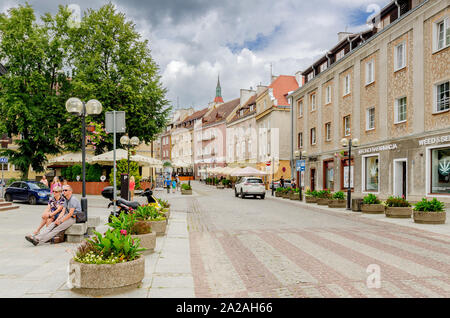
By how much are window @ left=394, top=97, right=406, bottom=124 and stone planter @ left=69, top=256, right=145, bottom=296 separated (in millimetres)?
20074

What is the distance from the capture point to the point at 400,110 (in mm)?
21578

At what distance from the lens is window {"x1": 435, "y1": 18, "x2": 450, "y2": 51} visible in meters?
17.8

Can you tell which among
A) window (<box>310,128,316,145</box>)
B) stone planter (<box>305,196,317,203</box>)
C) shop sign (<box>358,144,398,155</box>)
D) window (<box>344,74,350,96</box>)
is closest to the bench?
stone planter (<box>305,196,317,203</box>)

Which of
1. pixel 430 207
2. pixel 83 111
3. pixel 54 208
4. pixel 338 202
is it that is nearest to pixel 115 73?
pixel 338 202

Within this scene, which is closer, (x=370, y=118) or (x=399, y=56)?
(x=399, y=56)

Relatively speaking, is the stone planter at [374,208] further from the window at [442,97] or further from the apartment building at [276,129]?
the apartment building at [276,129]

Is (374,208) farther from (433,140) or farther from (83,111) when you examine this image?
(83,111)

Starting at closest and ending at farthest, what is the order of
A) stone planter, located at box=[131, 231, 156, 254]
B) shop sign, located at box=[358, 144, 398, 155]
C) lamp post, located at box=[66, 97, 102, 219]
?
stone planter, located at box=[131, 231, 156, 254] → lamp post, located at box=[66, 97, 102, 219] → shop sign, located at box=[358, 144, 398, 155]

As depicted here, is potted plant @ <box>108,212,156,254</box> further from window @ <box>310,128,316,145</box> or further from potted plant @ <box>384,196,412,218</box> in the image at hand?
window @ <box>310,128,316,145</box>

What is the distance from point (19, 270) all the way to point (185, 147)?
84.2 meters

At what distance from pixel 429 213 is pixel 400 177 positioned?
930 cm

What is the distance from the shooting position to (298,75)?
170ft

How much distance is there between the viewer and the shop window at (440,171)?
1755cm

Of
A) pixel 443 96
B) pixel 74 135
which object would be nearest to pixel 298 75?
pixel 74 135
